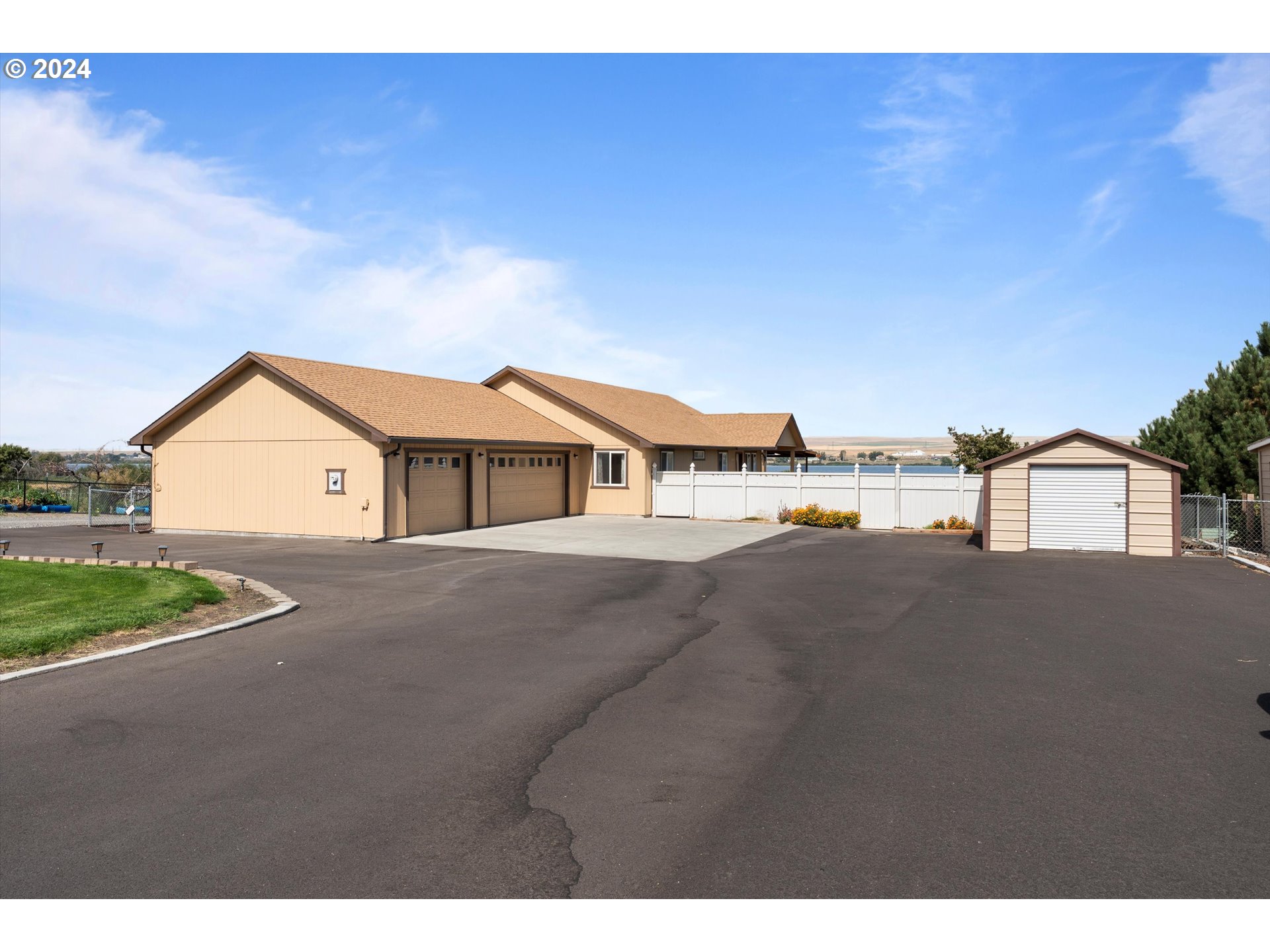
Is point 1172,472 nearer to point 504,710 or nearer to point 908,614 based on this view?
point 908,614

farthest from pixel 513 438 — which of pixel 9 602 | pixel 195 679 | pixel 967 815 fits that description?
pixel 967 815

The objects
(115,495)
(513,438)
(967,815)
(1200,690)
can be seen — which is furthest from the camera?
(115,495)

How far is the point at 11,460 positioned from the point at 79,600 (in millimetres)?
35810

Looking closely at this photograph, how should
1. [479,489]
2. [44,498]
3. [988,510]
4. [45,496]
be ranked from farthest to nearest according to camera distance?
[45,496] → [44,498] → [479,489] → [988,510]

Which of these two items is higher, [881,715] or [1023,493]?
[1023,493]

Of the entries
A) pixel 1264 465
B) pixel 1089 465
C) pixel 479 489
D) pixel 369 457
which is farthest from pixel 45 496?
pixel 1264 465

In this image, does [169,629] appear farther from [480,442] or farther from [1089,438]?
[1089,438]

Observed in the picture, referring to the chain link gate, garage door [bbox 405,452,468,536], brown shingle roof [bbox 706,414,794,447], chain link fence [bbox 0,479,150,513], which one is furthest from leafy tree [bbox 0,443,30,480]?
brown shingle roof [bbox 706,414,794,447]

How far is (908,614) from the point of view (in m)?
12.3

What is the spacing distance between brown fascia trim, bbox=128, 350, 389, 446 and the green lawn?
7.99 m

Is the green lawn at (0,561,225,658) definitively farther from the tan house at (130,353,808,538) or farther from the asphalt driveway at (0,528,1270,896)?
the tan house at (130,353,808,538)

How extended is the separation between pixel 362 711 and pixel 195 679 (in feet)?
7.53

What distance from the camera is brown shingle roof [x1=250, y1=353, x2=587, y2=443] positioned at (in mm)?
24078

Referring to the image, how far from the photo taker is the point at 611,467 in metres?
33.3
